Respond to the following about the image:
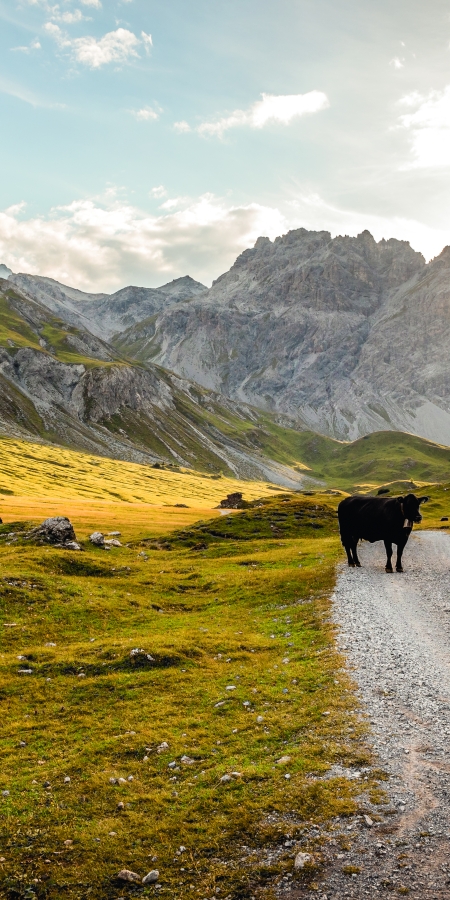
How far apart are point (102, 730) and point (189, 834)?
21.6 feet

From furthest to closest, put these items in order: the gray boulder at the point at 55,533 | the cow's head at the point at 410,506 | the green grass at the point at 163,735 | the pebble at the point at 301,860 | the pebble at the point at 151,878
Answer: the gray boulder at the point at 55,533 → the cow's head at the point at 410,506 → the green grass at the point at 163,735 → the pebble at the point at 151,878 → the pebble at the point at 301,860

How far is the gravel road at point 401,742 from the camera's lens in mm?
8250

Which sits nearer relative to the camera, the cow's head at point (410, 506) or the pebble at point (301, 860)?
the pebble at point (301, 860)

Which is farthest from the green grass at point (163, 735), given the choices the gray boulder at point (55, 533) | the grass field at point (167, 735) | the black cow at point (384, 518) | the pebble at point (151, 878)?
the gray boulder at point (55, 533)

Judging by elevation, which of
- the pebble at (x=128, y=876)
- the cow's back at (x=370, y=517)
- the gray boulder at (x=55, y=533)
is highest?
the cow's back at (x=370, y=517)

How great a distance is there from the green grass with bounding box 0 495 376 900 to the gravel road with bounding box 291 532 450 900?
0.75 m

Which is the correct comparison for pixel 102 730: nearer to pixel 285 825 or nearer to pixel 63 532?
pixel 285 825

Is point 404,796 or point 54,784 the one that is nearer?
point 404,796

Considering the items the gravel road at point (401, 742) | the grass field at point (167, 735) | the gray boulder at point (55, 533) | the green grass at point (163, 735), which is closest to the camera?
the gravel road at point (401, 742)

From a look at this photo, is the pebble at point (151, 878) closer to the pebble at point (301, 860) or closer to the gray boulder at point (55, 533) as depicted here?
the pebble at point (301, 860)

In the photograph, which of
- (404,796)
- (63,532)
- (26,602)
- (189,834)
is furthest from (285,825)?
(63,532)

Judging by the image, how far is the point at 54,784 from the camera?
41.0 feet

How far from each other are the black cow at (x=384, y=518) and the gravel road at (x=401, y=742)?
6.61m

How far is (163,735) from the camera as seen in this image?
48.0 ft
